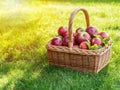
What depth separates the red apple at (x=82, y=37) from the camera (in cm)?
322

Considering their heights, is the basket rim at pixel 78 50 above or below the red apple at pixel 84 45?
below

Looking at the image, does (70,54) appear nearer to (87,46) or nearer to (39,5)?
(87,46)

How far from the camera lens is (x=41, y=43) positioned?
3.95 meters

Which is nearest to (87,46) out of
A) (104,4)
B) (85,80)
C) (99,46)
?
(99,46)

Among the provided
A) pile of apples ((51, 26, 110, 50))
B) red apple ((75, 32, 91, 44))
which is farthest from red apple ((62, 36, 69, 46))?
red apple ((75, 32, 91, 44))

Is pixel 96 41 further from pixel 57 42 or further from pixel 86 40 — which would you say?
pixel 57 42

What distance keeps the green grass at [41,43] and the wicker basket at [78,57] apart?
0.19ft

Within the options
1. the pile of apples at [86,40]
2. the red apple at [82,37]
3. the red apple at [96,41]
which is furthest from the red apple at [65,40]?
the red apple at [96,41]

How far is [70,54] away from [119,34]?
3.96 ft

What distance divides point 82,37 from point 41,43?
838 millimetres

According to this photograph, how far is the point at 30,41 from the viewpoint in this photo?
4.04 meters

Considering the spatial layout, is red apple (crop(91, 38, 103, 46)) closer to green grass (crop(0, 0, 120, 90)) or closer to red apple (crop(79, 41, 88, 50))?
red apple (crop(79, 41, 88, 50))

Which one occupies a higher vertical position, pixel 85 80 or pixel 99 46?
pixel 99 46

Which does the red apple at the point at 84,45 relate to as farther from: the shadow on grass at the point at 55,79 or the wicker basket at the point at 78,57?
the shadow on grass at the point at 55,79
